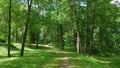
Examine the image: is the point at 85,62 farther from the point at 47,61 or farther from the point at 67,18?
the point at 67,18

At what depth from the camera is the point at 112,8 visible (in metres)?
→ 48.3

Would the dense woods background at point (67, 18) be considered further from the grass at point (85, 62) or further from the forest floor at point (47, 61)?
the grass at point (85, 62)

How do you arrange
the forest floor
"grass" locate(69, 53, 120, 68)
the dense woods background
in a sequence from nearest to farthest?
the forest floor
"grass" locate(69, 53, 120, 68)
the dense woods background

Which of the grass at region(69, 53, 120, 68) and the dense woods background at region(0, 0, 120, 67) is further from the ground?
the dense woods background at region(0, 0, 120, 67)

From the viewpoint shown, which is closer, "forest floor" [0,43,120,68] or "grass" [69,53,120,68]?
"forest floor" [0,43,120,68]

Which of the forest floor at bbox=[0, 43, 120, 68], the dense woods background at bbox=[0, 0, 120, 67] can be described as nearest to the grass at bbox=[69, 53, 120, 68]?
the forest floor at bbox=[0, 43, 120, 68]

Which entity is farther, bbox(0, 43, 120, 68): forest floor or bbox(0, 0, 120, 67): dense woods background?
bbox(0, 0, 120, 67): dense woods background

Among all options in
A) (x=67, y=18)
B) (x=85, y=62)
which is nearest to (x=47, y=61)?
(x=85, y=62)

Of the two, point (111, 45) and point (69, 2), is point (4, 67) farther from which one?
point (111, 45)

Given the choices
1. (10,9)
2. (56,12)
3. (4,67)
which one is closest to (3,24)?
(10,9)

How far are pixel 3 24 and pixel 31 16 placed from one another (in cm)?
444

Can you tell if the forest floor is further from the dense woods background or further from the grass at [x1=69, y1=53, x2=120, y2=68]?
the dense woods background

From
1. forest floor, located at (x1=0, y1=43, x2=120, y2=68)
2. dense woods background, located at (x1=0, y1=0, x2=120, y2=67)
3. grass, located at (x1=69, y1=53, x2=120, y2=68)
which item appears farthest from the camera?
dense woods background, located at (x1=0, y1=0, x2=120, y2=67)

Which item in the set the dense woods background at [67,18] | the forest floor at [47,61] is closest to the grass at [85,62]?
the forest floor at [47,61]
